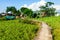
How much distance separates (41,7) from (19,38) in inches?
1947

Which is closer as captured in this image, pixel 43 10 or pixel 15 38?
pixel 15 38

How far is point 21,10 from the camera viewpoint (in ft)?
210

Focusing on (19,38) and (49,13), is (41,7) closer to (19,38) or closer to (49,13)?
(49,13)

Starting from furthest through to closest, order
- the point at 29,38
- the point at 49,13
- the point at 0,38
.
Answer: the point at 49,13
the point at 29,38
the point at 0,38

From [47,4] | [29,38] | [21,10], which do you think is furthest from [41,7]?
[29,38]

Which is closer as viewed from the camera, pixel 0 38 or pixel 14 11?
pixel 0 38

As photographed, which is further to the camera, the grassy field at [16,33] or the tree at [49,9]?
the tree at [49,9]

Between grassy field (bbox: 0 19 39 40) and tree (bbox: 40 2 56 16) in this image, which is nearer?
grassy field (bbox: 0 19 39 40)

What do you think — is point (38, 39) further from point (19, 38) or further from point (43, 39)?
point (19, 38)

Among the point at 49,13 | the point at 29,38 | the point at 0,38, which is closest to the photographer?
the point at 0,38

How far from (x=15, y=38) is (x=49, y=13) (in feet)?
151

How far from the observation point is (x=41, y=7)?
6375cm

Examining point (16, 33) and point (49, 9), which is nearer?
point (16, 33)

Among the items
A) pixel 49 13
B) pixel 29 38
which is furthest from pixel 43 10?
pixel 29 38
